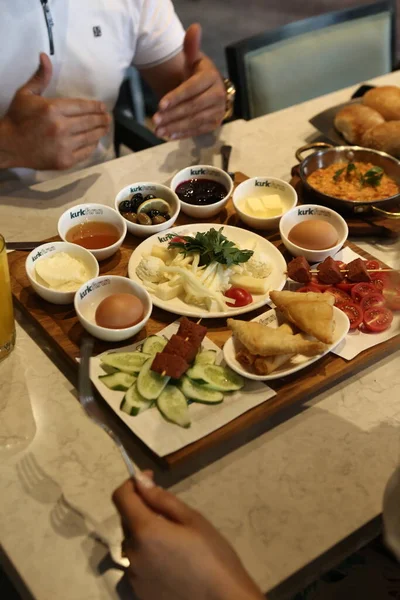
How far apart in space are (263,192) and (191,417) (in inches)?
36.6

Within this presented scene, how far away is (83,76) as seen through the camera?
2.22 m

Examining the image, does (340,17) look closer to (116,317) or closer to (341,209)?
(341,209)

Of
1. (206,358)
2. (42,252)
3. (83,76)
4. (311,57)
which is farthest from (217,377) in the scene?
(311,57)

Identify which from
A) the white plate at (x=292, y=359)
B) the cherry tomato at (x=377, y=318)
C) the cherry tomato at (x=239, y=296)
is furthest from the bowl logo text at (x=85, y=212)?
the cherry tomato at (x=377, y=318)

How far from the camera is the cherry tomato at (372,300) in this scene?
1.54m

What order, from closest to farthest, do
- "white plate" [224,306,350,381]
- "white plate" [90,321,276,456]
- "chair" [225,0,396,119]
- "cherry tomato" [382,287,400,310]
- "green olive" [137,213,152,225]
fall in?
"white plate" [90,321,276,456], "white plate" [224,306,350,381], "cherry tomato" [382,287,400,310], "green olive" [137,213,152,225], "chair" [225,0,396,119]

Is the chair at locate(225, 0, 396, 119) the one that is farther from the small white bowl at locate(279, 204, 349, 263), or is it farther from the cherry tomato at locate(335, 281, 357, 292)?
the cherry tomato at locate(335, 281, 357, 292)

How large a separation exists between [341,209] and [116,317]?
0.82 meters

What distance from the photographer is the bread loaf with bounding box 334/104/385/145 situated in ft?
7.07

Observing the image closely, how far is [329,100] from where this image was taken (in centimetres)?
253

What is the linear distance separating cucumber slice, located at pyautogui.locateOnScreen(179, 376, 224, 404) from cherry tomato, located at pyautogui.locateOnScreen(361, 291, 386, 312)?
0.47m

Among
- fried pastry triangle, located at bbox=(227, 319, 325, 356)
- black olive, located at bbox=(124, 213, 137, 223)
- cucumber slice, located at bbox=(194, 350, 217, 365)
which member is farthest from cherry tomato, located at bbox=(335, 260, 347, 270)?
black olive, located at bbox=(124, 213, 137, 223)

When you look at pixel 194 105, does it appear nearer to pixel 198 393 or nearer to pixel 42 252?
pixel 42 252

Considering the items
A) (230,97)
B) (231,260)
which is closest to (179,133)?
(230,97)
